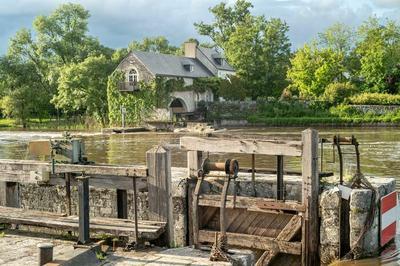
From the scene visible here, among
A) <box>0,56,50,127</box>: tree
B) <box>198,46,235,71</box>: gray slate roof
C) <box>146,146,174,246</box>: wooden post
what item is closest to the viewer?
<box>146,146,174,246</box>: wooden post

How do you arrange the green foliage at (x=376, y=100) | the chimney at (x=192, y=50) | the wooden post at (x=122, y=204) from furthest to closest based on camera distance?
the chimney at (x=192, y=50), the green foliage at (x=376, y=100), the wooden post at (x=122, y=204)

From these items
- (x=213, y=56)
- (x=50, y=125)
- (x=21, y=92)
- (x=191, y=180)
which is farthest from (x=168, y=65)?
(x=191, y=180)

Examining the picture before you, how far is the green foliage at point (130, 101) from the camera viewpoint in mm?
59656

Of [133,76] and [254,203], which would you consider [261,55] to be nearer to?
[133,76]

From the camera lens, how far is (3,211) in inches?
379

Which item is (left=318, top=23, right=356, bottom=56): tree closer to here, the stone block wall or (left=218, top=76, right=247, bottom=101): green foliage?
(left=218, top=76, right=247, bottom=101): green foliage

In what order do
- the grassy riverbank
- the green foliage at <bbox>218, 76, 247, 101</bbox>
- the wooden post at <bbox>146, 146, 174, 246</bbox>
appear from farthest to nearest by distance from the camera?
the green foliage at <bbox>218, 76, 247, 101</bbox>
the grassy riverbank
the wooden post at <bbox>146, 146, 174, 246</bbox>

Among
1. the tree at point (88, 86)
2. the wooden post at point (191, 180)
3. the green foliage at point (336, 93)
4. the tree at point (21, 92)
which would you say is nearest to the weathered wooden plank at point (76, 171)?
the wooden post at point (191, 180)

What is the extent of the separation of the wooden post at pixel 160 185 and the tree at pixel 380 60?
60.9 meters

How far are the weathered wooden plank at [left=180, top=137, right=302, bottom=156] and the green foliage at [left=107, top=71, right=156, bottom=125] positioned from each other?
5025cm

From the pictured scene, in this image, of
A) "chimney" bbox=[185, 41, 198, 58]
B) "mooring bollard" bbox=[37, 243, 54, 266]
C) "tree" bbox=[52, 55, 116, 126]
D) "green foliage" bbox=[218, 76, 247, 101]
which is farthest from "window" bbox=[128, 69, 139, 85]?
"mooring bollard" bbox=[37, 243, 54, 266]

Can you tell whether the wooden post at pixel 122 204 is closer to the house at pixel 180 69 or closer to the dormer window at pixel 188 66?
the house at pixel 180 69

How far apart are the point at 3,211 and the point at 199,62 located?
61.9 meters

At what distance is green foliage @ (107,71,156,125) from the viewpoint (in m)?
59.7
